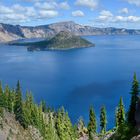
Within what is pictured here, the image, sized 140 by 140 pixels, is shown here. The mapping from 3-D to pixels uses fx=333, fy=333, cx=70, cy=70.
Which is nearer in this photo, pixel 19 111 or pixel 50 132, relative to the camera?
pixel 19 111

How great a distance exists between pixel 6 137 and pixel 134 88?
177ft

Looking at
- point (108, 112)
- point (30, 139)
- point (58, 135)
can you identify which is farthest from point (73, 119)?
point (30, 139)

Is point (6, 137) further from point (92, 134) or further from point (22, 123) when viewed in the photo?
point (92, 134)

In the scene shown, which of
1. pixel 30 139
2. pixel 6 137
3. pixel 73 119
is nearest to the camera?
pixel 6 137

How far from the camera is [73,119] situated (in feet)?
616

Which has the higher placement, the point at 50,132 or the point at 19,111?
the point at 19,111

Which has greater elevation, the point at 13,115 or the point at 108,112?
the point at 13,115

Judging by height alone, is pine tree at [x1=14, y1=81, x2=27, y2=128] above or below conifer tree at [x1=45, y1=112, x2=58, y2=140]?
above

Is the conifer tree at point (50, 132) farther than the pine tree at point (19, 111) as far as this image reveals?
Yes

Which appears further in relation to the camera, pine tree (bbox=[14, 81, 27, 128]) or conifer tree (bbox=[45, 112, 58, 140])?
conifer tree (bbox=[45, 112, 58, 140])

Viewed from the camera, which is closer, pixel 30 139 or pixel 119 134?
pixel 119 134

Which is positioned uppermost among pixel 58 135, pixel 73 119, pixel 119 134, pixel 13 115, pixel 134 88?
pixel 134 88

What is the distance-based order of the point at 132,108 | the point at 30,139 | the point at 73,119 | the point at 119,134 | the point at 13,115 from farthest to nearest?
1. the point at 73,119
2. the point at 13,115
3. the point at 30,139
4. the point at 132,108
5. the point at 119,134

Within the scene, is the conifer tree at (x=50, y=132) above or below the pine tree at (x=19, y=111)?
below
